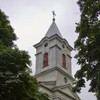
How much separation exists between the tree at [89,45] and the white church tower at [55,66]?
21.6 m

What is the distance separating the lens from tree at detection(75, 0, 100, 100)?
14789 mm

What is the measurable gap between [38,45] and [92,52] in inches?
1189

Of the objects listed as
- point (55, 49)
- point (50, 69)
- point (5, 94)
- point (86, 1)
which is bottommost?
point (5, 94)

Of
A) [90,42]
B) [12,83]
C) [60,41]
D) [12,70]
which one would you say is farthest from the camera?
[60,41]

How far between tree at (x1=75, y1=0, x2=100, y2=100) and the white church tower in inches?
850

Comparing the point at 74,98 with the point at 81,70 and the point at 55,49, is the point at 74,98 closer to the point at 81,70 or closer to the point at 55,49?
the point at 55,49

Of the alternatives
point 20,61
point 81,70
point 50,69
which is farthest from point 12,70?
point 50,69

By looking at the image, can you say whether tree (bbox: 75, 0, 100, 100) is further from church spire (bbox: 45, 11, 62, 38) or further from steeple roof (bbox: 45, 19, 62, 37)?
steeple roof (bbox: 45, 19, 62, 37)

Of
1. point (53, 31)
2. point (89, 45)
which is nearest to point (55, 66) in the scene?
point (53, 31)

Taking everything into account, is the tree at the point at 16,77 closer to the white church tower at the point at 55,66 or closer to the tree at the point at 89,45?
the tree at the point at 89,45

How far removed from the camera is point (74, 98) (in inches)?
1597

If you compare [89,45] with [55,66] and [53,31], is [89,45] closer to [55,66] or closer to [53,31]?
[55,66]

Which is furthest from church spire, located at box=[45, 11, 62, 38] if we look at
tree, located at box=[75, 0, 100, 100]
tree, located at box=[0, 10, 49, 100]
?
tree, located at box=[0, 10, 49, 100]

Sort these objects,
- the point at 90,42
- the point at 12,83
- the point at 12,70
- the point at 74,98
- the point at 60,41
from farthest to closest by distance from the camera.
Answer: the point at 60,41 → the point at 74,98 → the point at 90,42 → the point at 12,70 → the point at 12,83
